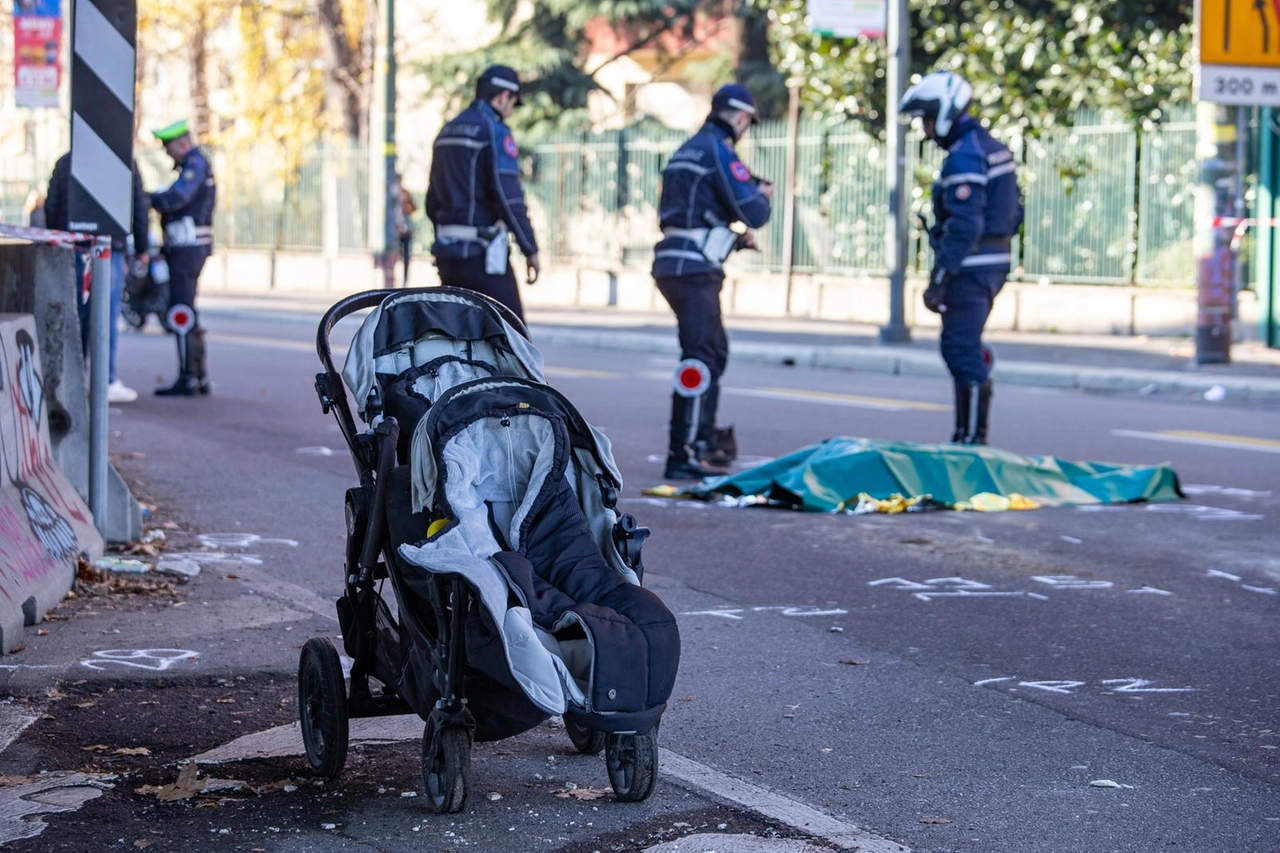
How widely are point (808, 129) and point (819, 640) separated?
19.2m

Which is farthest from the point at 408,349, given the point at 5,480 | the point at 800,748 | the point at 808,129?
the point at 808,129

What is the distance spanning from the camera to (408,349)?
4.83 metres

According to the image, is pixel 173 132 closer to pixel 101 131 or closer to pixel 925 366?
pixel 101 131

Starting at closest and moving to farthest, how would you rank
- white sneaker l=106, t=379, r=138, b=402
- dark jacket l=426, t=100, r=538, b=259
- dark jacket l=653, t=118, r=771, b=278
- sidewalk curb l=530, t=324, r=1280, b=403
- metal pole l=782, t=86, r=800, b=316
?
dark jacket l=653, t=118, r=771, b=278 → dark jacket l=426, t=100, r=538, b=259 → white sneaker l=106, t=379, r=138, b=402 → sidewalk curb l=530, t=324, r=1280, b=403 → metal pole l=782, t=86, r=800, b=316

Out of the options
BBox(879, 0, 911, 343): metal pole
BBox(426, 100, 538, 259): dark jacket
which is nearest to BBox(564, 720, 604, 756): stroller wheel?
BBox(426, 100, 538, 259): dark jacket

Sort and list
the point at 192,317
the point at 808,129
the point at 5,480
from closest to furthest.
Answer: the point at 5,480
the point at 192,317
the point at 808,129

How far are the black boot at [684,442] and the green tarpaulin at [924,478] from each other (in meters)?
0.37

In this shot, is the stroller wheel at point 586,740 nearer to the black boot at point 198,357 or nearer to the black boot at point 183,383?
→ the black boot at point 198,357

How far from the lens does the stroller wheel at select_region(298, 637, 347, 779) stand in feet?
14.4

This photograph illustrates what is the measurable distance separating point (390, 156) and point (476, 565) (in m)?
23.3

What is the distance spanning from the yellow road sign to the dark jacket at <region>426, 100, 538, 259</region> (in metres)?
8.32

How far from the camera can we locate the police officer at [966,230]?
10.0m

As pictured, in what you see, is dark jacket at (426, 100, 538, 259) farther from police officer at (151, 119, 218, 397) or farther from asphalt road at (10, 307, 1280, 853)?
police officer at (151, 119, 218, 397)

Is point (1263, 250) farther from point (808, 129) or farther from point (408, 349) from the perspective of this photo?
point (408, 349)
